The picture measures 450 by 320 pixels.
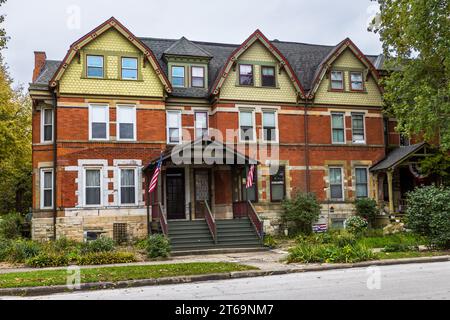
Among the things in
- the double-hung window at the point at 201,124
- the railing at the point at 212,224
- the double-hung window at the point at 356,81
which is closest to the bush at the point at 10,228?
the railing at the point at 212,224

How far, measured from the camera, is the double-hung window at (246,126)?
84.9ft

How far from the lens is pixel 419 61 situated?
24531 millimetres

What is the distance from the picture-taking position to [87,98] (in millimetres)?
23672

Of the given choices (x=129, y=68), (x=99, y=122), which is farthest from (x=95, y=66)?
(x=99, y=122)

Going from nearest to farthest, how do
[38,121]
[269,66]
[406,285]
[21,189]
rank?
1. [406,285]
2. [38,121]
3. [269,66]
4. [21,189]

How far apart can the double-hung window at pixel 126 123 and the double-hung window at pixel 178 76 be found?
117 inches

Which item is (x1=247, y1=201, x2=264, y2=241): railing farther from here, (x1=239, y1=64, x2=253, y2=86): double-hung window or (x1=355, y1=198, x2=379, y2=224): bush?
(x1=355, y1=198, x2=379, y2=224): bush

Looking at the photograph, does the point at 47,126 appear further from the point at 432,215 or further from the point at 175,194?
the point at 432,215

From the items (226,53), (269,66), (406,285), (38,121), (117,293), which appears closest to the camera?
(406,285)

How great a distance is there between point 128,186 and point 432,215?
1384 cm

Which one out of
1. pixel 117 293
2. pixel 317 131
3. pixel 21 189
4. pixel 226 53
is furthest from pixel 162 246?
pixel 21 189

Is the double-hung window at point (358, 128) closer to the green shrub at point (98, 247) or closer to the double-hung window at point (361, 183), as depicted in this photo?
the double-hung window at point (361, 183)

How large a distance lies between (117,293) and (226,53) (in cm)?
2068
